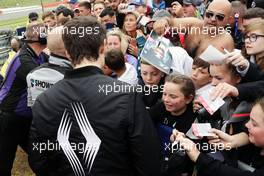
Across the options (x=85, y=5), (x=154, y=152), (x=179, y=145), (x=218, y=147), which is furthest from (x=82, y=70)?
(x=85, y=5)

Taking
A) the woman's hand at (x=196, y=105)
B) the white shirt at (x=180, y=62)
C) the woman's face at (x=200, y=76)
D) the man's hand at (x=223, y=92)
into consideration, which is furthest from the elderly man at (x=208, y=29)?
the man's hand at (x=223, y=92)

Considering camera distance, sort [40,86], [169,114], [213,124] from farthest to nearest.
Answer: [40,86], [169,114], [213,124]

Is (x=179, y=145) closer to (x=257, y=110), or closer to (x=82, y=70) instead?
(x=257, y=110)

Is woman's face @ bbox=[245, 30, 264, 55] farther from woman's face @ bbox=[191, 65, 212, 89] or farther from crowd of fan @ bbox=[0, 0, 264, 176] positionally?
woman's face @ bbox=[191, 65, 212, 89]

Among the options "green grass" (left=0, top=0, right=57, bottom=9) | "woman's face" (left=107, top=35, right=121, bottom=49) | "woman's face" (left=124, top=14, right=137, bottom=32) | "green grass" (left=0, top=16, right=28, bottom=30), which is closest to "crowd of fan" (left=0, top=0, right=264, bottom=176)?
"woman's face" (left=107, top=35, right=121, bottom=49)

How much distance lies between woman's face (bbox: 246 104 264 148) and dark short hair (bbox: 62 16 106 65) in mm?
917

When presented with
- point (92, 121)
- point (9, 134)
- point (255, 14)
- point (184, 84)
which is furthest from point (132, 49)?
point (92, 121)

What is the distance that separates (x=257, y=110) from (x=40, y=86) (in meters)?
1.86

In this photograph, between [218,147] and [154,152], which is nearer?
[154,152]

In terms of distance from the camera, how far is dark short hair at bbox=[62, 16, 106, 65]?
6.27 feet

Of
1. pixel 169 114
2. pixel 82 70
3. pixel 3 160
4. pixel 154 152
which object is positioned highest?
pixel 82 70

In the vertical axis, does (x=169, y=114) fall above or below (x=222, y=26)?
below

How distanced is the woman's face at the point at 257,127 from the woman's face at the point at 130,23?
3.28 meters

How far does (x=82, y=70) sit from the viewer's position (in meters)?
1.90
